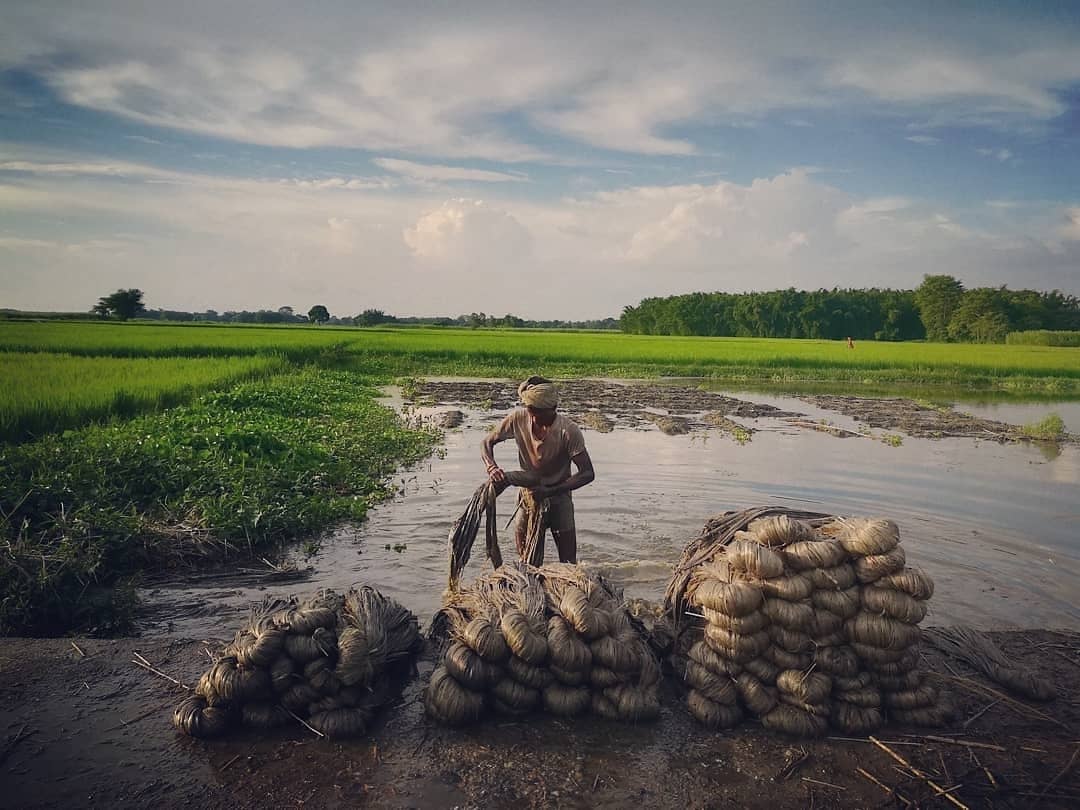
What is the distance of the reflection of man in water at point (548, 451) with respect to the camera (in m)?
4.78

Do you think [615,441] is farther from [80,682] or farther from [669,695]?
[80,682]

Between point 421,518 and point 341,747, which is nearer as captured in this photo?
point 341,747

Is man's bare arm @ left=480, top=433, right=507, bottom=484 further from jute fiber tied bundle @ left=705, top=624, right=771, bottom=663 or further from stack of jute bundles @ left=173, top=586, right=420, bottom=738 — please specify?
jute fiber tied bundle @ left=705, top=624, right=771, bottom=663

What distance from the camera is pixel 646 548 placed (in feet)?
21.7

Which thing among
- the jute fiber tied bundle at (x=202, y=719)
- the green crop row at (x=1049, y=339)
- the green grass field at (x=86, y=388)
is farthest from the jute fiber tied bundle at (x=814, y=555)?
the green crop row at (x=1049, y=339)

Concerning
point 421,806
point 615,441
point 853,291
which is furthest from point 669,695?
point 853,291

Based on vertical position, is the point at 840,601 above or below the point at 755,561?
below

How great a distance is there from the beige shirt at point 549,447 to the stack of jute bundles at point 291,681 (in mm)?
1792

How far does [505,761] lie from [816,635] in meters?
1.51

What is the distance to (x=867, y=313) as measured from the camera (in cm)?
6988

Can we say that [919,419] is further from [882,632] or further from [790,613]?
[790,613]

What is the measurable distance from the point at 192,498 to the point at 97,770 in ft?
11.9

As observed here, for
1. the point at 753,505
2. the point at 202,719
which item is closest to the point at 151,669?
the point at 202,719

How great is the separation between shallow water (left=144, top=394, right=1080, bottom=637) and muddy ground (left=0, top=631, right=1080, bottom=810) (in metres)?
1.13
